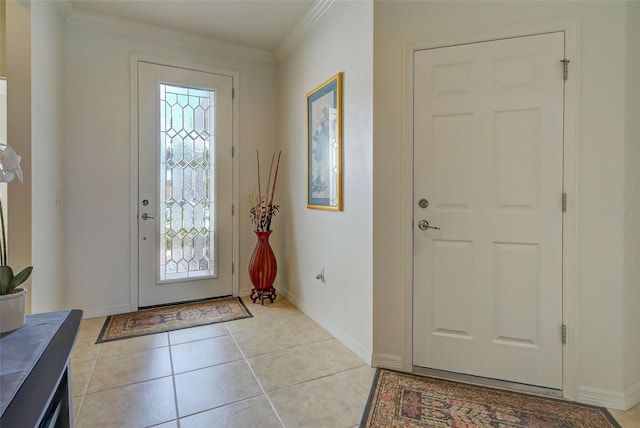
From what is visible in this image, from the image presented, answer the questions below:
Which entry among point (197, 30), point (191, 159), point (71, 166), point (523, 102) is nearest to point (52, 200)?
point (71, 166)

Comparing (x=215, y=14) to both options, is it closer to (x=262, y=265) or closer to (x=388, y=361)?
(x=262, y=265)

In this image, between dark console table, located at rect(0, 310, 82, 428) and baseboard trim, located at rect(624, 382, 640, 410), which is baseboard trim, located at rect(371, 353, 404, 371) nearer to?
baseboard trim, located at rect(624, 382, 640, 410)

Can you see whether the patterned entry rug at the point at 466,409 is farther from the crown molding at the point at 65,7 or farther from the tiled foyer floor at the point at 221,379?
the crown molding at the point at 65,7

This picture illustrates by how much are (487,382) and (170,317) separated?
2.52 m

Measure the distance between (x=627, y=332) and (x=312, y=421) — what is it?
1690 millimetres

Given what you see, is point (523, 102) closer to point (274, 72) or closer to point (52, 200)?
point (274, 72)

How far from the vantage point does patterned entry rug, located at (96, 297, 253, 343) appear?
Answer: 2.56 metres

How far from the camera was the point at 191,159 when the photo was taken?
3186mm

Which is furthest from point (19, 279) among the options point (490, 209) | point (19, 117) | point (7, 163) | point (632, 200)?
point (632, 200)

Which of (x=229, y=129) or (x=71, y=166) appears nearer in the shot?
(x=71, y=166)

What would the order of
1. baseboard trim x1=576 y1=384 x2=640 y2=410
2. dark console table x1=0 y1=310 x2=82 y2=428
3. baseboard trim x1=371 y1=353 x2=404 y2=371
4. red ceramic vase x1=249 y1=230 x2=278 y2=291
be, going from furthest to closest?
red ceramic vase x1=249 y1=230 x2=278 y2=291 → baseboard trim x1=371 y1=353 x2=404 y2=371 → baseboard trim x1=576 y1=384 x2=640 y2=410 → dark console table x1=0 y1=310 x2=82 y2=428

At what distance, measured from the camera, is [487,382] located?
1.86 meters

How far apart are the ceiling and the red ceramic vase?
1938 millimetres

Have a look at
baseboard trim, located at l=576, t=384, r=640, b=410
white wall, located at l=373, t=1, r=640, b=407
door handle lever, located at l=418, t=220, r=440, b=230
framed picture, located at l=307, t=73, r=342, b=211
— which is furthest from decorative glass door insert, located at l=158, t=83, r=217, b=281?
baseboard trim, located at l=576, t=384, r=640, b=410
